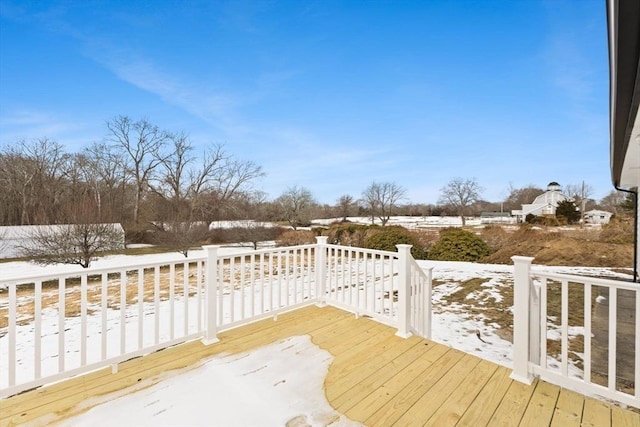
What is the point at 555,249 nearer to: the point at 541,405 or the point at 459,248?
the point at 459,248

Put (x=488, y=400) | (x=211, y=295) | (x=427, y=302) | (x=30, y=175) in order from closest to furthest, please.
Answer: (x=488, y=400) → (x=211, y=295) → (x=427, y=302) → (x=30, y=175)

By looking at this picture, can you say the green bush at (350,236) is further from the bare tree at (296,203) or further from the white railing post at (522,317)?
the bare tree at (296,203)

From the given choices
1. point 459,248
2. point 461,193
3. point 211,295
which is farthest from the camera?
point 461,193

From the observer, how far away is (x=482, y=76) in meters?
7.86

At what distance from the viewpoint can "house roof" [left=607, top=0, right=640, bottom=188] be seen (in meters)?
1.30

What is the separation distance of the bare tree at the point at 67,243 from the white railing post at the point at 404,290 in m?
11.3

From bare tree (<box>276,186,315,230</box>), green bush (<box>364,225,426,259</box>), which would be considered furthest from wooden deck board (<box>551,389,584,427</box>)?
bare tree (<box>276,186,315,230</box>)

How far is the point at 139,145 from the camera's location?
2202 cm

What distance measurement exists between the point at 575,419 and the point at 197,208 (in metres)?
22.1

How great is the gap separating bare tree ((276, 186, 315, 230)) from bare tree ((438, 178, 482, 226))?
17.3 m

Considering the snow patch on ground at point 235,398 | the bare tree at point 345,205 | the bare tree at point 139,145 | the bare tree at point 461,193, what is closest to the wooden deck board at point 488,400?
the snow patch on ground at point 235,398

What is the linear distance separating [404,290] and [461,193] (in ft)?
113

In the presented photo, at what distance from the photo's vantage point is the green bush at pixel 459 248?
439 inches

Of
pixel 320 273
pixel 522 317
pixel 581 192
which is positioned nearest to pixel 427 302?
pixel 522 317
